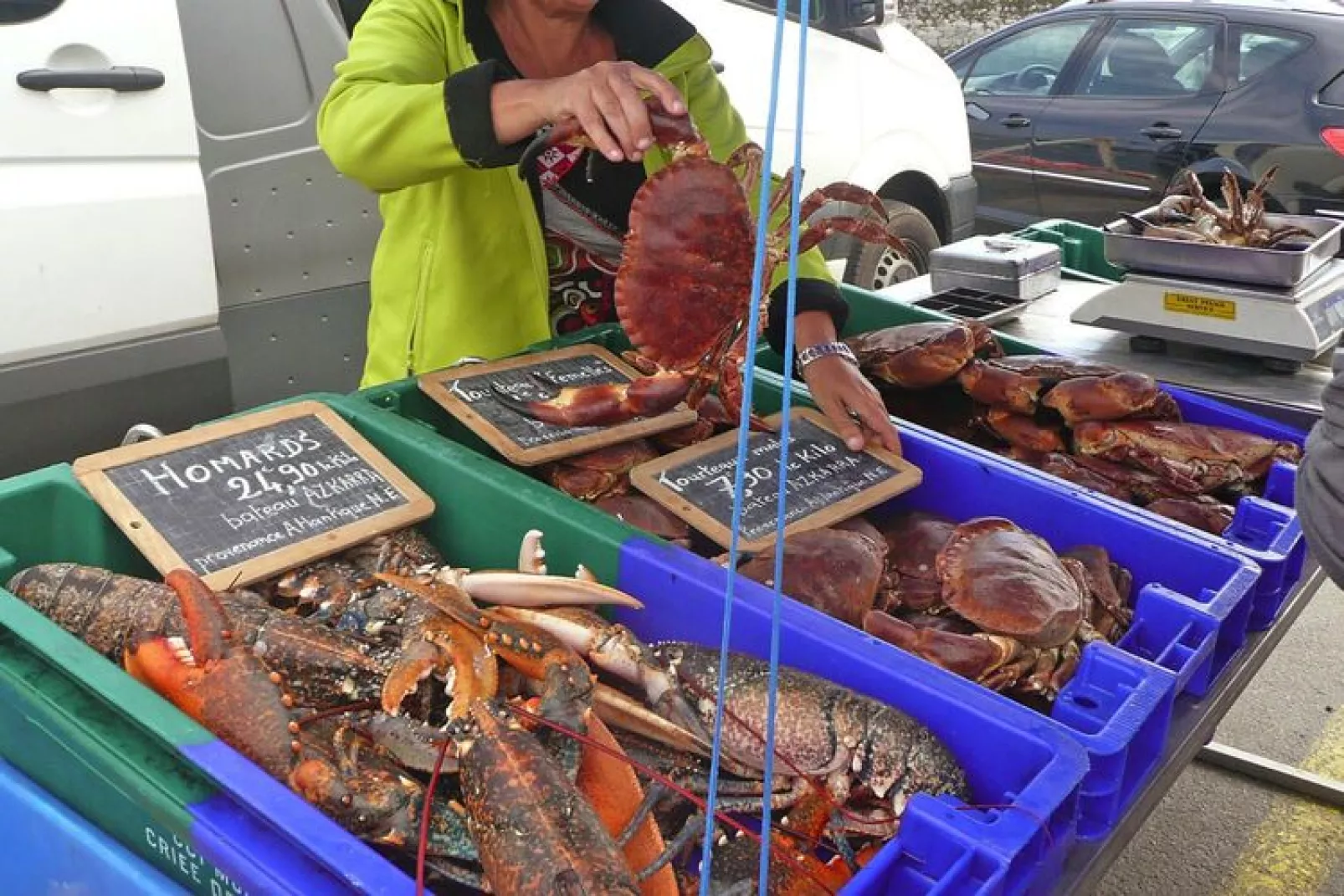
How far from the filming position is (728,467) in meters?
2.32

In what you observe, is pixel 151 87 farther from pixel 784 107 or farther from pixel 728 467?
pixel 784 107

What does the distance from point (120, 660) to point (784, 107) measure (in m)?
4.36

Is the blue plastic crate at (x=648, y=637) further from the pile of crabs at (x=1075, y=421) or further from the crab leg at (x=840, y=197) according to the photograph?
the pile of crabs at (x=1075, y=421)

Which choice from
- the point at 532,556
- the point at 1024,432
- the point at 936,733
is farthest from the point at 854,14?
the point at 936,733

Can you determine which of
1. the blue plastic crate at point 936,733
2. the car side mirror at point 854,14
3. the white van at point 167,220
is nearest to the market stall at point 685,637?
the blue plastic crate at point 936,733

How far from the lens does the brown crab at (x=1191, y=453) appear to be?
8.32ft

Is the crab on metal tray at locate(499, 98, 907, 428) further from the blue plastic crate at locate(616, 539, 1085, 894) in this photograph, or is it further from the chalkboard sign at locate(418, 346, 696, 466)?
the blue plastic crate at locate(616, 539, 1085, 894)

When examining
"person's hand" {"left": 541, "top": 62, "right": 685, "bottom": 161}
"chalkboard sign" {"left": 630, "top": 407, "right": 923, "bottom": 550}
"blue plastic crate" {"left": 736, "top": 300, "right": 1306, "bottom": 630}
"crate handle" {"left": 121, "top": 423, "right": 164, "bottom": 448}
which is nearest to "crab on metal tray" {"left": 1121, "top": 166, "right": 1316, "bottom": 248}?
"blue plastic crate" {"left": 736, "top": 300, "right": 1306, "bottom": 630}

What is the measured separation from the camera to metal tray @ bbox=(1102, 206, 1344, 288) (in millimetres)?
3094

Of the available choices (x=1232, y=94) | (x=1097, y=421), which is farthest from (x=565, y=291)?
(x=1232, y=94)

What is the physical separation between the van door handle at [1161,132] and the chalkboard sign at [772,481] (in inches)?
251

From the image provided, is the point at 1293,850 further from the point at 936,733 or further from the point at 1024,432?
the point at 936,733

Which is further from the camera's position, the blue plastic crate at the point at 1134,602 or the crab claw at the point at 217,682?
the blue plastic crate at the point at 1134,602

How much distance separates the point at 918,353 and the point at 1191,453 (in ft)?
2.03
